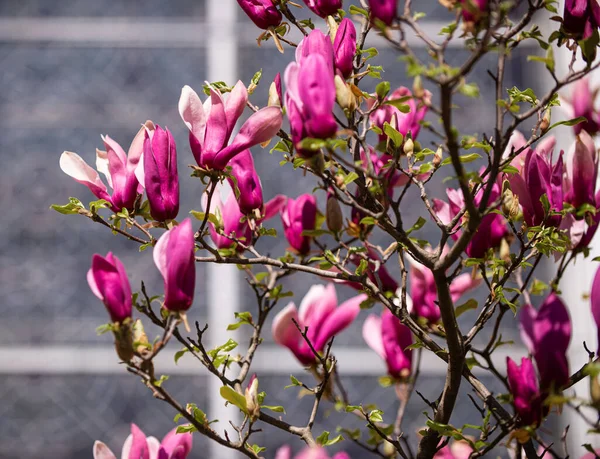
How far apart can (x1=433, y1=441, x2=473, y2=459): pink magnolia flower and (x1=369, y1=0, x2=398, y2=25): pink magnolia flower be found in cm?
31

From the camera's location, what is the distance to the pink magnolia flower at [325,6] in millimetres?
504

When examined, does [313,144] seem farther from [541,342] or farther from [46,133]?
[46,133]

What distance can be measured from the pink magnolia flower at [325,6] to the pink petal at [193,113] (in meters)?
0.12

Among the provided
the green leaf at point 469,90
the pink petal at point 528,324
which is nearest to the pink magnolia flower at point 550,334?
the pink petal at point 528,324

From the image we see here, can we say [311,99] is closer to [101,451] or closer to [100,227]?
[101,451]

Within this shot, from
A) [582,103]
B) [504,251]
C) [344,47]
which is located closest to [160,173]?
[344,47]

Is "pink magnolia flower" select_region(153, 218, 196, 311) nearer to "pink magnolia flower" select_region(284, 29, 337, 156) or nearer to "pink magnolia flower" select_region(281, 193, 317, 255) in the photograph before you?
"pink magnolia flower" select_region(284, 29, 337, 156)

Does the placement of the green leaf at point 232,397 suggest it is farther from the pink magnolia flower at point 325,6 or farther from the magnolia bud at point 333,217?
the pink magnolia flower at point 325,6

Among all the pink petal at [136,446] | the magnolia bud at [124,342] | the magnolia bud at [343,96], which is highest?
the magnolia bud at [343,96]

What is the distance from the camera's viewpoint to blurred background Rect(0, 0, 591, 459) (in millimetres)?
1591

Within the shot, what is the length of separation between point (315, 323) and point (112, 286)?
236 millimetres

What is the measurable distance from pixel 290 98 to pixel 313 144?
35 mm

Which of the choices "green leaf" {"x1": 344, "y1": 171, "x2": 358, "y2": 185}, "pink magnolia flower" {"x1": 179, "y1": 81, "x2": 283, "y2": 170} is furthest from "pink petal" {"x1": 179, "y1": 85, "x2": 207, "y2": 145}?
"green leaf" {"x1": 344, "y1": 171, "x2": 358, "y2": 185}

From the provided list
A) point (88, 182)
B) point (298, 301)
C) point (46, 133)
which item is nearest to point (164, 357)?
point (298, 301)
